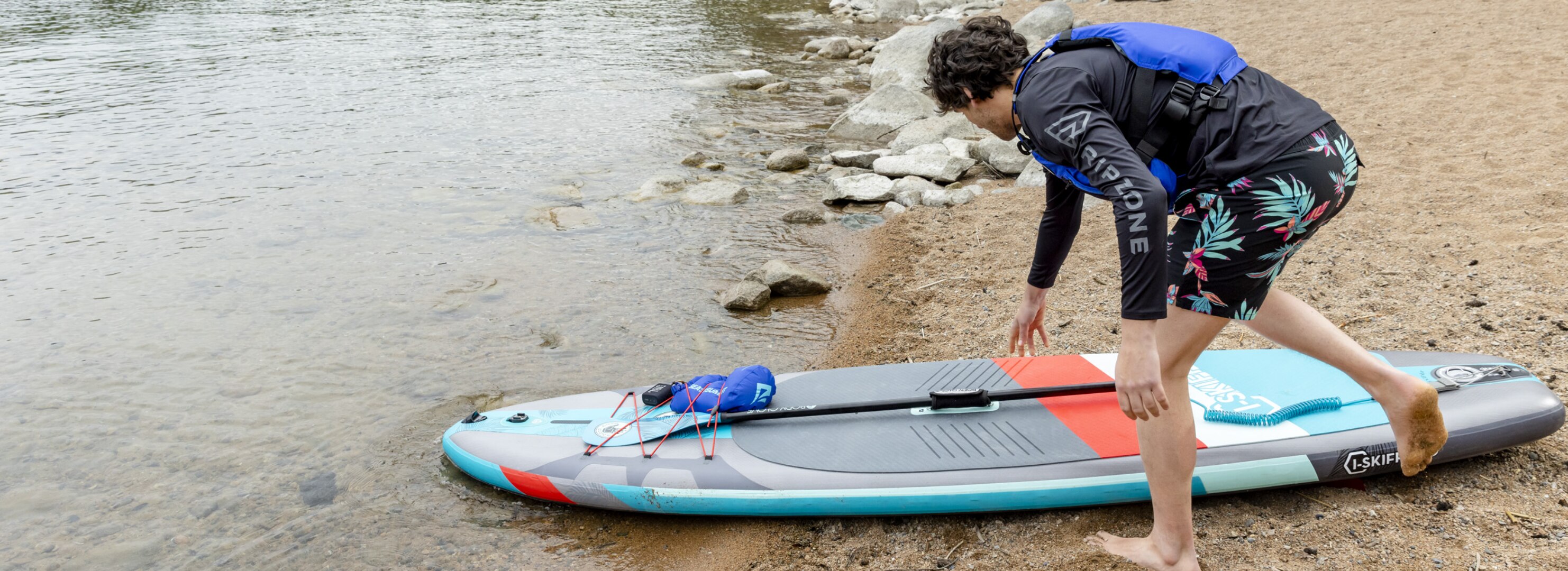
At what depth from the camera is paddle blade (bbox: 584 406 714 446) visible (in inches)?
144

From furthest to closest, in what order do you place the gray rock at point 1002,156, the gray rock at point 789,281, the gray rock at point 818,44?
the gray rock at point 818,44 → the gray rock at point 1002,156 → the gray rock at point 789,281

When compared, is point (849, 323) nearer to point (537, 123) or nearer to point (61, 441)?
point (61, 441)

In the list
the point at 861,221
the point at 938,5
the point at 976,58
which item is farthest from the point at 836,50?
the point at 976,58

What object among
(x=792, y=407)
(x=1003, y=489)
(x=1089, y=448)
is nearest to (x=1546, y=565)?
(x=1089, y=448)

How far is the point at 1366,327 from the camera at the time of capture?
13.3ft

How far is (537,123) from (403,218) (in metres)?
3.49

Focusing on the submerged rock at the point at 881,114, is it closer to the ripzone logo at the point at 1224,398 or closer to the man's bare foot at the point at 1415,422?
the ripzone logo at the point at 1224,398

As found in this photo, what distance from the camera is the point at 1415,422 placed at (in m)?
2.64

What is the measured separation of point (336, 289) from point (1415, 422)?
6.10 m

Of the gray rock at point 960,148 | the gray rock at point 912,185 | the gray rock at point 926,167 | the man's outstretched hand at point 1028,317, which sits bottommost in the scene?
the gray rock at point 912,185

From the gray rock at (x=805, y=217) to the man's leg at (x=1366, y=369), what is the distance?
4.76 meters

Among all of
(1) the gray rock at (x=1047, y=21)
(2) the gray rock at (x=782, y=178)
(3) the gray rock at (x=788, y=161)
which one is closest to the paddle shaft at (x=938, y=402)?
(2) the gray rock at (x=782, y=178)

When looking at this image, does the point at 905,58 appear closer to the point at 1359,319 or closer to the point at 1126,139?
the point at 1359,319

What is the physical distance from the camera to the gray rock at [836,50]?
15.5 m
